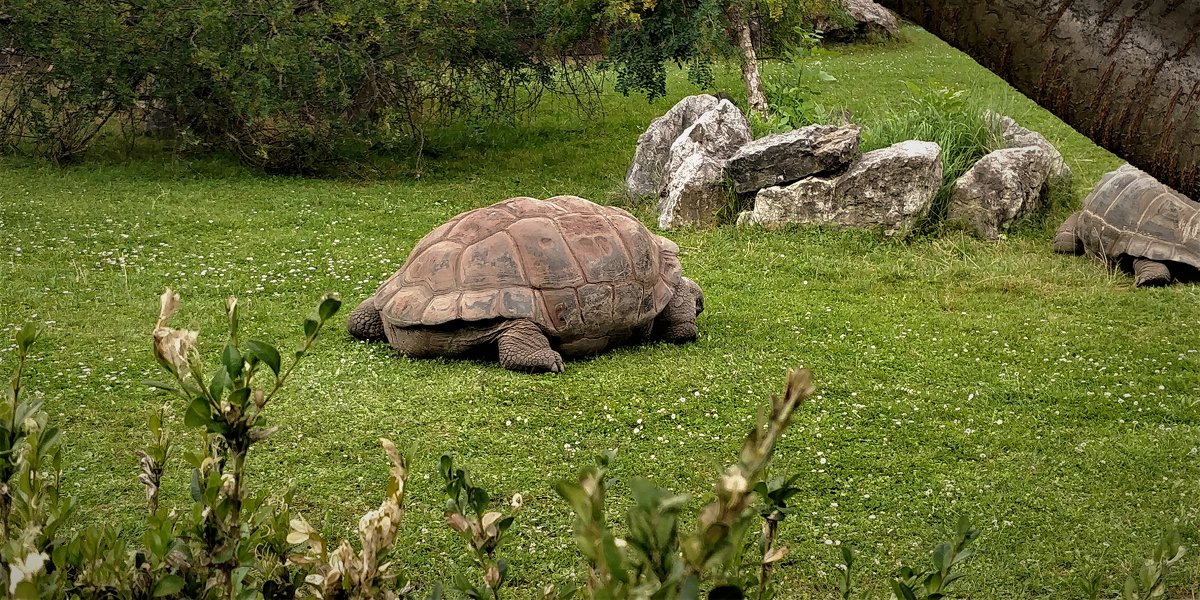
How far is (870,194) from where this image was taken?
9.69 metres

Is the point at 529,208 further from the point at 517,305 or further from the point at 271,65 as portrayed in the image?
the point at 271,65

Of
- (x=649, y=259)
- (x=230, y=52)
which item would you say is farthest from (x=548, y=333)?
(x=230, y=52)

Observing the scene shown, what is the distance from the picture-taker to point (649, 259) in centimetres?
671

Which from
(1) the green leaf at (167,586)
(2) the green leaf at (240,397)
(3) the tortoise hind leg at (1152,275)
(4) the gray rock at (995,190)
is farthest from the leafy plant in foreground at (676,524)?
(4) the gray rock at (995,190)

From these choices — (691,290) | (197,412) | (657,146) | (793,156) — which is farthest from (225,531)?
(657,146)

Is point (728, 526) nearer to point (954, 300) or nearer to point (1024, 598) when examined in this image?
point (1024, 598)

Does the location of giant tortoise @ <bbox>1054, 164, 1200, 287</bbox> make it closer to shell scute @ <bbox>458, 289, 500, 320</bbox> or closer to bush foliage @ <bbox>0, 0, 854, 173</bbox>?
bush foliage @ <bbox>0, 0, 854, 173</bbox>

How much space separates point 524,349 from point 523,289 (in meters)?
0.35

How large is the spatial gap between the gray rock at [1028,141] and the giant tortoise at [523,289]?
19.2 feet

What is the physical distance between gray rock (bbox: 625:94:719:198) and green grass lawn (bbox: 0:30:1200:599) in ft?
2.76

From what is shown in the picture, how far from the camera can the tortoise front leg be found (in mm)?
6180

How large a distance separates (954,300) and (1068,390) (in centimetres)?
203

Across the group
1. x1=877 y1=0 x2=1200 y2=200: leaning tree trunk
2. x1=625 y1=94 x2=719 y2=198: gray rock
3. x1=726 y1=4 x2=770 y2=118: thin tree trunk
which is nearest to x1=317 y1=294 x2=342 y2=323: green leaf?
x1=877 y1=0 x2=1200 y2=200: leaning tree trunk

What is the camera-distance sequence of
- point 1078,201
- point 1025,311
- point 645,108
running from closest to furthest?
point 1025,311, point 1078,201, point 645,108
